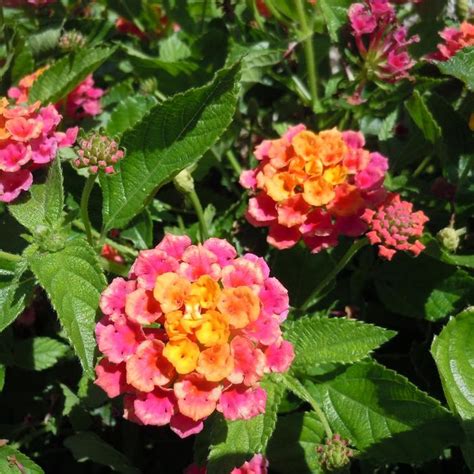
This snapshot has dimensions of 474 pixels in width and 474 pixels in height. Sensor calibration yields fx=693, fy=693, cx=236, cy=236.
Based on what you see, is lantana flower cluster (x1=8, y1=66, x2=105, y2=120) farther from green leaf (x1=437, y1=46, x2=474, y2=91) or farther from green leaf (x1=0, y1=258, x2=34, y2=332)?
green leaf (x1=437, y1=46, x2=474, y2=91)

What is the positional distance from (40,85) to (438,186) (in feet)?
2.81

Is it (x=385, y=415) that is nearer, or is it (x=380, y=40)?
(x=385, y=415)

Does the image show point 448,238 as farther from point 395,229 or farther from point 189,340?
point 189,340

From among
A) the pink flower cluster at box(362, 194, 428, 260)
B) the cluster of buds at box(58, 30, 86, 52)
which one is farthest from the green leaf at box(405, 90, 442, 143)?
the cluster of buds at box(58, 30, 86, 52)

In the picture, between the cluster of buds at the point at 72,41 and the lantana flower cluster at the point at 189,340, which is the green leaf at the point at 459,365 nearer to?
the lantana flower cluster at the point at 189,340

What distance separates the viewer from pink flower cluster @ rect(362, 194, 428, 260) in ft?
3.63

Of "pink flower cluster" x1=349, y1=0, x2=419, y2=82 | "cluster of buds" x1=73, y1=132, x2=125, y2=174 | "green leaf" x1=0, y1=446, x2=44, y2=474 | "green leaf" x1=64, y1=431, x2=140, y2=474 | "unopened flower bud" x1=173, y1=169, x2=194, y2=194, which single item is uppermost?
"pink flower cluster" x1=349, y1=0, x2=419, y2=82

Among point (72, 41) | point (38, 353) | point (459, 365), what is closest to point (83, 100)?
point (72, 41)

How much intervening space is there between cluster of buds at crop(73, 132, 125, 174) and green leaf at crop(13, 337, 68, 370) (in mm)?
535

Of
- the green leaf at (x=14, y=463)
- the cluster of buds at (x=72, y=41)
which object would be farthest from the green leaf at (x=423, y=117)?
the green leaf at (x=14, y=463)

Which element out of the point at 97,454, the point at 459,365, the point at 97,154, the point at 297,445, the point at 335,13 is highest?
the point at 335,13

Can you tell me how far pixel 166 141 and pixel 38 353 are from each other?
0.58 m

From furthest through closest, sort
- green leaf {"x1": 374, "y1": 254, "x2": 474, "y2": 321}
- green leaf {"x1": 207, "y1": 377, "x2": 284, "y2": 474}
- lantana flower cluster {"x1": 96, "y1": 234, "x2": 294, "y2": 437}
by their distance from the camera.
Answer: green leaf {"x1": 374, "y1": 254, "x2": 474, "y2": 321} < green leaf {"x1": 207, "y1": 377, "x2": 284, "y2": 474} < lantana flower cluster {"x1": 96, "y1": 234, "x2": 294, "y2": 437}

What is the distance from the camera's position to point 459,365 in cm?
115
